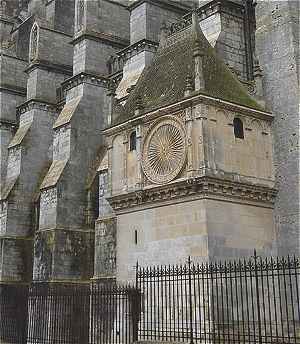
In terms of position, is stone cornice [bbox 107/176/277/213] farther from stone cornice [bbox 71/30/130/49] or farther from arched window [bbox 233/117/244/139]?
stone cornice [bbox 71/30/130/49]

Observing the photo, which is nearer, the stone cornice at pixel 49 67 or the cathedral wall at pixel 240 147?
the cathedral wall at pixel 240 147

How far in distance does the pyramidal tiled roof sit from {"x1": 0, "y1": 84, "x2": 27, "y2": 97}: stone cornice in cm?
1379

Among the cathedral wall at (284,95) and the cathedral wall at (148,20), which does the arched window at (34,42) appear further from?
the cathedral wall at (284,95)

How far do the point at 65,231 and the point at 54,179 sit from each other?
88.7 inches

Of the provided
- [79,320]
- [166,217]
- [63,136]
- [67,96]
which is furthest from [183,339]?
[67,96]

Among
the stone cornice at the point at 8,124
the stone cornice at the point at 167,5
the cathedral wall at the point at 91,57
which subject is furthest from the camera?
the stone cornice at the point at 8,124

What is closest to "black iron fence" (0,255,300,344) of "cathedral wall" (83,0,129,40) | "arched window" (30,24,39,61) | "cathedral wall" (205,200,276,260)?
"cathedral wall" (205,200,276,260)

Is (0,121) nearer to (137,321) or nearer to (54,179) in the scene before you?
(54,179)

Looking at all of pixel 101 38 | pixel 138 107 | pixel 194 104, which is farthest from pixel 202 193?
pixel 101 38

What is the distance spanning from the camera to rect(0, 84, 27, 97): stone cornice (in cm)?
2879

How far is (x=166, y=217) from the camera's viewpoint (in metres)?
14.5

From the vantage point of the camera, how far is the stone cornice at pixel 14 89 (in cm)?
2879

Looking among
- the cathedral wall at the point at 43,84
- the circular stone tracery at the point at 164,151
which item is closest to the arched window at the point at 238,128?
the circular stone tracery at the point at 164,151

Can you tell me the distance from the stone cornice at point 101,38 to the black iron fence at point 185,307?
10855 millimetres
